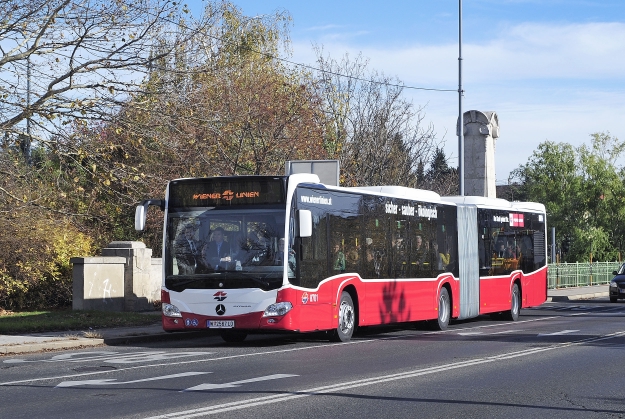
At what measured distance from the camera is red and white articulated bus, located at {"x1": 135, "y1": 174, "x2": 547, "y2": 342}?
16844 mm

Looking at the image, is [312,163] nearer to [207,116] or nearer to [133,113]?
[207,116]

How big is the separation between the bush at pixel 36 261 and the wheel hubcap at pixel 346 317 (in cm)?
830

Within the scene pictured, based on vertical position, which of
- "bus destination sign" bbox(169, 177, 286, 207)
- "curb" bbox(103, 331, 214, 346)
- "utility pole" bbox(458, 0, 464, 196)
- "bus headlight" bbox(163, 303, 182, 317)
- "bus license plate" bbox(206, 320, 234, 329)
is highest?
"utility pole" bbox(458, 0, 464, 196)

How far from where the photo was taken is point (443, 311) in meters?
23.0

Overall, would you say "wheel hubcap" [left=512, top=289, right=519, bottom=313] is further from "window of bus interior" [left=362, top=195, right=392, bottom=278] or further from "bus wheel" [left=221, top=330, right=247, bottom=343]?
"bus wheel" [left=221, top=330, right=247, bottom=343]

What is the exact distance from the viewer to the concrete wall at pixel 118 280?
79.5 feet

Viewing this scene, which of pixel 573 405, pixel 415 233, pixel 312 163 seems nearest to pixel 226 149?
pixel 312 163

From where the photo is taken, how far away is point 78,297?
79.5ft

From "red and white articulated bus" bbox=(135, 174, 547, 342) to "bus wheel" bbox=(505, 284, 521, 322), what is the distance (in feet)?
16.3

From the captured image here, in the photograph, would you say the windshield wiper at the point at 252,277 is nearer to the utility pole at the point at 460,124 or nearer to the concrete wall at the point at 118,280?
the concrete wall at the point at 118,280

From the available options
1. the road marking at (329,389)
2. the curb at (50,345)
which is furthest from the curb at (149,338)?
the road marking at (329,389)

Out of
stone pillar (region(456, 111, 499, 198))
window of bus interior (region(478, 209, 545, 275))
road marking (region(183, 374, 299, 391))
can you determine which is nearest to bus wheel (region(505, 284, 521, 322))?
window of bus interior (region(478, 209, 545, 275))

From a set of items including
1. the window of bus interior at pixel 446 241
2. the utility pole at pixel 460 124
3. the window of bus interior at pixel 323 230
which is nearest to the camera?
the window of bus interior at pixel 323 230

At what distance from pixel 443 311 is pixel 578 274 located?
107 feet
